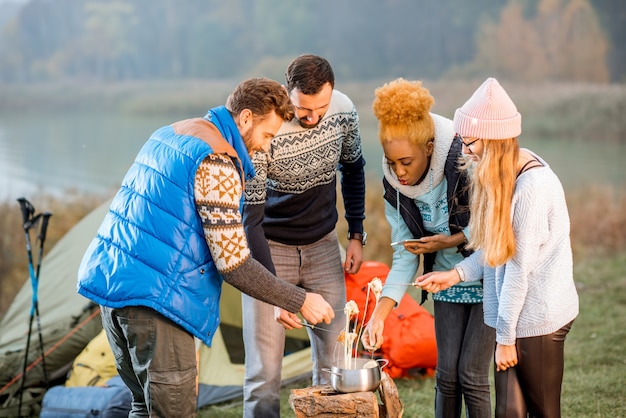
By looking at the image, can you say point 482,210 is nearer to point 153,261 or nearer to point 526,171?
point 526,171

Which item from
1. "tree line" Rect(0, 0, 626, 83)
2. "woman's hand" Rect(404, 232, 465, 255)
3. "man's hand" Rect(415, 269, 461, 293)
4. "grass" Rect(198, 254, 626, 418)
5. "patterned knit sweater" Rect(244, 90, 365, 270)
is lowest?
"grass" Rect(198, 254, 626, 418)

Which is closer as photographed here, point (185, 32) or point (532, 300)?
point (532, 300)

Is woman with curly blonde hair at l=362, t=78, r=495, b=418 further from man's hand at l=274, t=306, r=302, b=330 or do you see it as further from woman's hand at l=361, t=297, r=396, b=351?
man's hand at l=274, t=306, r=302, b=330

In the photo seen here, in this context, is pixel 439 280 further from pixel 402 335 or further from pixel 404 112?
pixel 402 335

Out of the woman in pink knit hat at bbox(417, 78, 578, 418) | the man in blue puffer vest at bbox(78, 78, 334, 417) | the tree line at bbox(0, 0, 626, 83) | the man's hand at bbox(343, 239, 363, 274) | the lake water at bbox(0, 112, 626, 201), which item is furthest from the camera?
the tree line at bbox(0, 0, 626, 83)

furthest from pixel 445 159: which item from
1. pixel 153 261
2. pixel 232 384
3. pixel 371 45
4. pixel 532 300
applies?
pixel 371 45

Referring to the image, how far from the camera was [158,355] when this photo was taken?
7.47 feet

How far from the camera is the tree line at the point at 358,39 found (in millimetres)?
8047

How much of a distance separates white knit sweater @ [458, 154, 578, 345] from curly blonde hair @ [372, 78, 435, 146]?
1.63 ft

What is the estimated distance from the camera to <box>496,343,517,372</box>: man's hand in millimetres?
2383

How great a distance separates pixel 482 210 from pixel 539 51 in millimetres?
6397

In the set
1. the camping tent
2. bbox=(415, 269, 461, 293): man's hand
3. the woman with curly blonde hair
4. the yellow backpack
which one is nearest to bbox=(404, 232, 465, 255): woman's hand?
the woman with curly blonde hair

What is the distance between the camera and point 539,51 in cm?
832

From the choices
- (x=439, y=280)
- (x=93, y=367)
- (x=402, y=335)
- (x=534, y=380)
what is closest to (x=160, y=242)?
(x=439, y=280)
